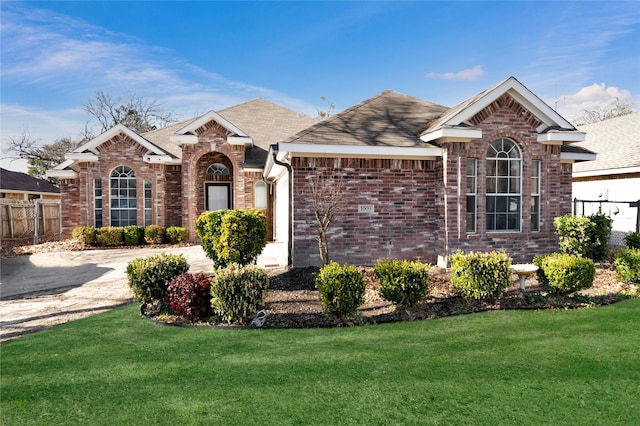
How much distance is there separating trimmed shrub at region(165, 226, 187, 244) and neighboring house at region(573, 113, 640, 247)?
49.1 ft

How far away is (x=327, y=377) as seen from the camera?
155 inches

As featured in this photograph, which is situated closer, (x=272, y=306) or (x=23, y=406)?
(x=23, y=406)

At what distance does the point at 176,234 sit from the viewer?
1589cm

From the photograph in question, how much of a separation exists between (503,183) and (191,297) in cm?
812

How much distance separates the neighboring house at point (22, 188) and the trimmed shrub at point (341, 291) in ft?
84.7

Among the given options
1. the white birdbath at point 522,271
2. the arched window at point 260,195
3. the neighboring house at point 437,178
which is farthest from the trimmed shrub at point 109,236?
the white birdbath at point 522,271

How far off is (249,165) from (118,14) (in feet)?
23.5

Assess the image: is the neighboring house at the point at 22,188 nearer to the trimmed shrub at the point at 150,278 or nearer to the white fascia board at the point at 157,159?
the white fascia board at the point at 157,159

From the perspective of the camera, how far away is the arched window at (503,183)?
1002cm

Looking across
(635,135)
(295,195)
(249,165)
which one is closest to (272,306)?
(295,195)

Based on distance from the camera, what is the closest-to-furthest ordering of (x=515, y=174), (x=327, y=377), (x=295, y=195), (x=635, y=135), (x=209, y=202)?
(x=327, y=377)
(x=295, y=195)
(x=515, y=174)
(x=635, y=135)
(x=209, y=202)

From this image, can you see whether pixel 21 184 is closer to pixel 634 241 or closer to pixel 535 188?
pixel 535 188

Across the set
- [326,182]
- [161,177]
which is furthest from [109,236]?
[326,182]

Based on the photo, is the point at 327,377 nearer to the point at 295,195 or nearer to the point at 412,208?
the point at 295,195
